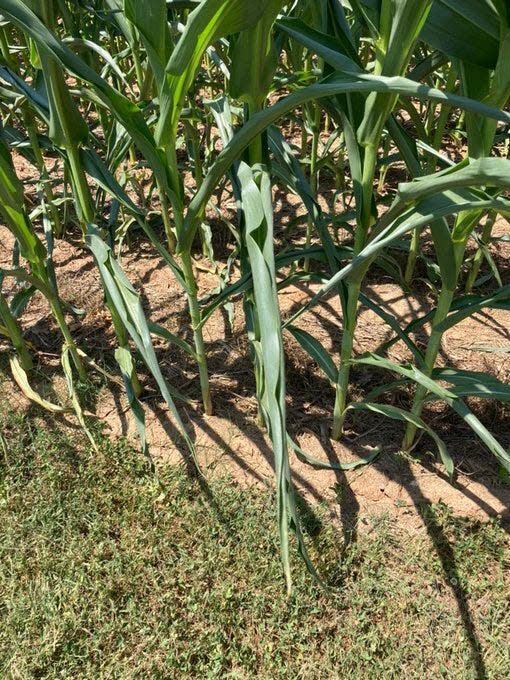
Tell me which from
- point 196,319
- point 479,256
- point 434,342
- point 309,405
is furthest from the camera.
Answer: point 479,256

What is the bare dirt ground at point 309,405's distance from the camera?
6.15 feet

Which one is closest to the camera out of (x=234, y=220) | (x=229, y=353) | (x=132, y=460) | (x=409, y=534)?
(x=409, y=534)

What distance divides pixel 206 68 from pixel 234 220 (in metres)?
1.10

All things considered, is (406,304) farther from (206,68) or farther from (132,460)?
(206,68)

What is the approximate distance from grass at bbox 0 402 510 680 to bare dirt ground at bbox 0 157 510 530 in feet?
0.27

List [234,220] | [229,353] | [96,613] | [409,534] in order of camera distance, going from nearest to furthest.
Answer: [96,613] → [409,534] → [229,353] → [234,220]

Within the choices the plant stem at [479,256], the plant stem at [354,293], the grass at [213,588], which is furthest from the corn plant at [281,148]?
the plant stem at [479,256]

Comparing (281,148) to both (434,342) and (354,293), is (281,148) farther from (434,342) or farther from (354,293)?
(434,342)

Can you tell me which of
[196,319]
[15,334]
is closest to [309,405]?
[196,319]

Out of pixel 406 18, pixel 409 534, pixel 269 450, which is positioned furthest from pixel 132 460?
pixel 406 18

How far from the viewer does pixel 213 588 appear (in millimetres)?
1695

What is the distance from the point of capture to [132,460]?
6.40 feet

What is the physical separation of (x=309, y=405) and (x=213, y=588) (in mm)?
663

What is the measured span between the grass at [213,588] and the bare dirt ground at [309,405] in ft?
0.27
